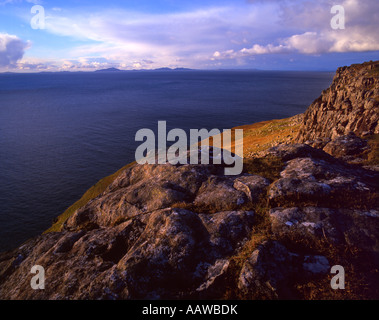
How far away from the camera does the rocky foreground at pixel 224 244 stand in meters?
9.75

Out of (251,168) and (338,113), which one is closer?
(251,168)

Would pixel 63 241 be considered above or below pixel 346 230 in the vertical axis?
below

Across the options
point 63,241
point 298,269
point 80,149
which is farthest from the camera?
point 80,149

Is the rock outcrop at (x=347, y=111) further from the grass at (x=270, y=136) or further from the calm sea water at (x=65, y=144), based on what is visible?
the calm sea water at (x=65, y=144)

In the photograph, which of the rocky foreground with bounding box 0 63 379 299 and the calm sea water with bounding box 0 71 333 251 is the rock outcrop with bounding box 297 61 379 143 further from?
the calm sea water with bounding box 0 71 333 251

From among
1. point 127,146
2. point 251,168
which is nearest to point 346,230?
point 251,168

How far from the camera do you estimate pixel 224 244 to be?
456 inches

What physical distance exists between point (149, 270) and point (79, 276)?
12.7ft

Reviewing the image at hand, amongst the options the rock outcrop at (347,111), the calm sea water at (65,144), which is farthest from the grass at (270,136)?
the calm sea water at (65,144)

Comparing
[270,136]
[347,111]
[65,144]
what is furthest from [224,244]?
[65,144]

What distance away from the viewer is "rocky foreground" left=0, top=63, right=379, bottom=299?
9.75m

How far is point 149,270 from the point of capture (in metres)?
10.6

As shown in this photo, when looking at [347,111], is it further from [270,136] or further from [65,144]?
[65,144]
